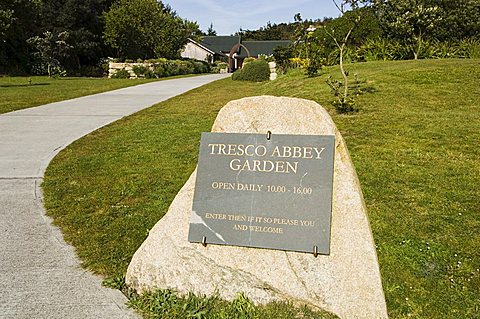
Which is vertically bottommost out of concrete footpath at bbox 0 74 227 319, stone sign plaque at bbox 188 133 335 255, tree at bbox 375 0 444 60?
concrete footpath at bbox 0 74 227 319

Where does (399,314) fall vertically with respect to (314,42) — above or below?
below

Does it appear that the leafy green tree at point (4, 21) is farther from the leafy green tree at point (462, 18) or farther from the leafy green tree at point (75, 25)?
the leafy green tree at point (462, 18)

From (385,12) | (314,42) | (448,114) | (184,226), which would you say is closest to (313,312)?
(184,226)

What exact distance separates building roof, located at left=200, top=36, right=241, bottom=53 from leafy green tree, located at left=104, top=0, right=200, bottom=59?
106ft

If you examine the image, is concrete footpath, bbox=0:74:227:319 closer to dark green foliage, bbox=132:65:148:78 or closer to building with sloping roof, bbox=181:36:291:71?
dark green foliage, bbox=132:65:148:78

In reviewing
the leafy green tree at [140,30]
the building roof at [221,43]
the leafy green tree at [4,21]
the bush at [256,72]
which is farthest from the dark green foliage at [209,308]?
the building roof at [221,43]

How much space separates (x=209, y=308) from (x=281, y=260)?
2.07 ft

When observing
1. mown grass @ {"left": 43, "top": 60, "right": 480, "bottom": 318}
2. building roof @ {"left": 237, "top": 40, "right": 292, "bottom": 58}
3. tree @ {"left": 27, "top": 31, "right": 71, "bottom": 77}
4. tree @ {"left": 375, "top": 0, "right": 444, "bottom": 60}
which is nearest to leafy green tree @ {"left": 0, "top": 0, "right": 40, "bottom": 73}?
tree @ {"left": 27, "top": 31, "right": 71, "bottom": 77}

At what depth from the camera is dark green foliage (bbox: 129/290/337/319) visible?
319 centimetres

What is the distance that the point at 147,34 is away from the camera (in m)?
40.8

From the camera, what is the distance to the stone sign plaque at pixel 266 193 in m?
3.37

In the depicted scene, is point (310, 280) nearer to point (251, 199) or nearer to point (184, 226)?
point (251, 199)

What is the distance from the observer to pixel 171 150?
8195mm

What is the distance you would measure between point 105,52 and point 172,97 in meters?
29.7
